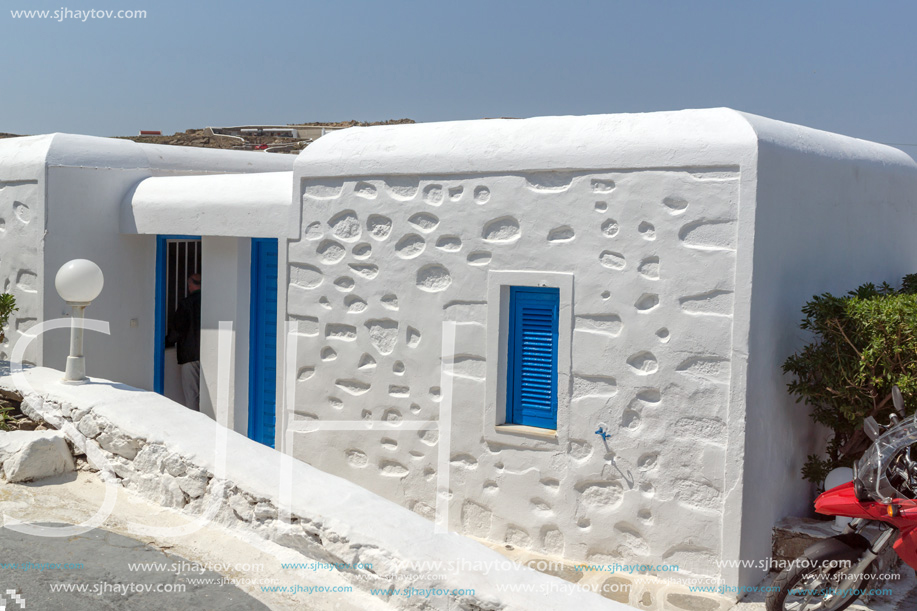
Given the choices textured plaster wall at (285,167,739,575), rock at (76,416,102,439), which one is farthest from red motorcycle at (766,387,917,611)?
rock at (76,416,102,439)

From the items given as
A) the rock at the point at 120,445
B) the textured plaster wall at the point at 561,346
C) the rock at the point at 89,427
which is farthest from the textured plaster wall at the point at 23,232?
the rock at the point at 120,445

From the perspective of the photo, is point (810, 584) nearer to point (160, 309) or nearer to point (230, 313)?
point (230, 313)

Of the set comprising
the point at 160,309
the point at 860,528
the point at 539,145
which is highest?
the point at 539,145

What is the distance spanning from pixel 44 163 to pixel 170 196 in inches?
45.9

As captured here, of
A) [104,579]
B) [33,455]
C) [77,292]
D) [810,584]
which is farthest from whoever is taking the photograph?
[77,292]

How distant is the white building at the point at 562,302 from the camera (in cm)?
550

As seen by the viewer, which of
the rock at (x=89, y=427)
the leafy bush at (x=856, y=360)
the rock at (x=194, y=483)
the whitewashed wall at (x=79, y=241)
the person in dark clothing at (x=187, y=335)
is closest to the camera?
the rock at (x=194, y=483)

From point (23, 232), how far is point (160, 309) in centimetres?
147

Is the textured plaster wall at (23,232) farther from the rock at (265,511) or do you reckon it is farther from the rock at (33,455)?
the rock at (265,511)

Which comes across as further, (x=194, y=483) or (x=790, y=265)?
(x=790, y=265)

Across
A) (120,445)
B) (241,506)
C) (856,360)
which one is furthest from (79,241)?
(856,360)

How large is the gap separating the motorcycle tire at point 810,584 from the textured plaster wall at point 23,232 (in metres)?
6.68

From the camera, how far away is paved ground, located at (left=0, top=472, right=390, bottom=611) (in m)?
3.48

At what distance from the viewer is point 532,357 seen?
6289 millimetres
